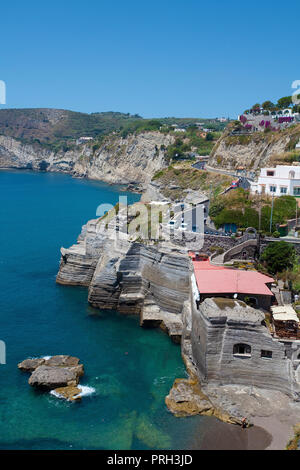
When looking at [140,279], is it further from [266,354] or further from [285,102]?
[285,102]

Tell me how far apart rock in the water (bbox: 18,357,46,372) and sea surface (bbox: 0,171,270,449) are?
18.6 inches

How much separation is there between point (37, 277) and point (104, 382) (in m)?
22.7

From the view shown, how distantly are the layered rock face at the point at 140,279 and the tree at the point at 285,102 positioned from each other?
5711cm

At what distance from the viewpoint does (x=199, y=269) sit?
1289 inches

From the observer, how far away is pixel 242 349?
25.7 meters

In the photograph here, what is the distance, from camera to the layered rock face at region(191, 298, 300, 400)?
24.8 meters

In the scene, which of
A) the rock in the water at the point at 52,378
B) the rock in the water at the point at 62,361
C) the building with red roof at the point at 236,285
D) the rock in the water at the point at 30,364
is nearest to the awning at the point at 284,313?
the building with red roof at the point at 236,285

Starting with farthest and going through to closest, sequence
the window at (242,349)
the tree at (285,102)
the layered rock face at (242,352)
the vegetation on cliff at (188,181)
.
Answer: the tree at (285,102) < the vegetation on cliff at (188,181) < the window at (242,349) < the layered rock face at (242,352)

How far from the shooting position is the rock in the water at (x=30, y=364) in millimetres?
28391

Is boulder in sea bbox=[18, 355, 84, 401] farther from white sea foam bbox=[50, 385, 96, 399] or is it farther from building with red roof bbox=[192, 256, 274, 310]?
building with red roof bbox=[192, 256, 274, 310]

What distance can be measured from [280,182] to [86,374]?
28.2m

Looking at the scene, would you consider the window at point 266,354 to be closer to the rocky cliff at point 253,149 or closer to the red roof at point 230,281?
the red roof at point 230,281

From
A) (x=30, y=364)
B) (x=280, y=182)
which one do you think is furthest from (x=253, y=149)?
(x=30, y=364)

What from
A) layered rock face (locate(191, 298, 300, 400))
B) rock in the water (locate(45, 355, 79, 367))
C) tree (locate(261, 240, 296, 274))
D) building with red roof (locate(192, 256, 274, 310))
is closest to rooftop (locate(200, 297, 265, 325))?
layered rock face (locate(191, 298, 300, 400))
